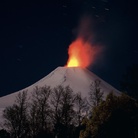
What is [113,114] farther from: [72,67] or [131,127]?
[72,67]

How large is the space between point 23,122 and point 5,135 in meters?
2.90

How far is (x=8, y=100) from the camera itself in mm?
92875

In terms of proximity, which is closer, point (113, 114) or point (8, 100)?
point (113, 114)

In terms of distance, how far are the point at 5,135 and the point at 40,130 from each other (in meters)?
5.35

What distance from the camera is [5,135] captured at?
44.4m

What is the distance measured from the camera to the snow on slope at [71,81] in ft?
316

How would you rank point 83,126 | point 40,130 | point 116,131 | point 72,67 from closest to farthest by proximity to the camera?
1. point 116,131
2. point 83,126
3. point 40,130
4. point 72,67

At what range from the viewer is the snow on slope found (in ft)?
316

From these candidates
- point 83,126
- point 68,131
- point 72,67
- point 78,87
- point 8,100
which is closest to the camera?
point 83,126

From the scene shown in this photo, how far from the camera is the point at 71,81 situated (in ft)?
366

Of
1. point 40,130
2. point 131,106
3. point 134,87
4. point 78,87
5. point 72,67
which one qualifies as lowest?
point 131,106

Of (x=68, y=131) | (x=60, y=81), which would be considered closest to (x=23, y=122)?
(x=68, y=131)

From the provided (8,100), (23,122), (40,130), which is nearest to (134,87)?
(40,130)

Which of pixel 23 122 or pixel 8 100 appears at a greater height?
pixel 8 100
